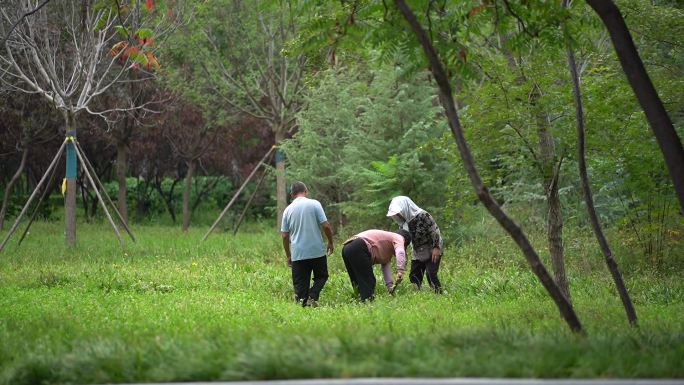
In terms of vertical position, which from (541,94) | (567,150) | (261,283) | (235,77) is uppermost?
(235,77)

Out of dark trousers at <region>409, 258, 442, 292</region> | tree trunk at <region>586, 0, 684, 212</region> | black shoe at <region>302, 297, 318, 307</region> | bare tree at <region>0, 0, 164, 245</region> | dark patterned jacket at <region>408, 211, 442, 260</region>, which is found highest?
bare tree at <region>0, 0, 164, 245</region>

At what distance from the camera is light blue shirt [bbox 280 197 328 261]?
471 inches

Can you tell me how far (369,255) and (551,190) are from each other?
9.69 feet

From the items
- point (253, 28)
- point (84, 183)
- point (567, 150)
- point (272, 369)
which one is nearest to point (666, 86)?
point (567, 150)

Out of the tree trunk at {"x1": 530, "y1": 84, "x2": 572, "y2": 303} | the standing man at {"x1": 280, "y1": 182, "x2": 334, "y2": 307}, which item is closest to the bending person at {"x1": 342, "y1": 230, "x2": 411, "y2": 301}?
A: the standing man at {"x1": 280, "y1": 182, "x2": 334, "y2": 307}

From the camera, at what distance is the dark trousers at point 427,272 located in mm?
12680

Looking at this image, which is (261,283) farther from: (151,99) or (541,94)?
(151,99)

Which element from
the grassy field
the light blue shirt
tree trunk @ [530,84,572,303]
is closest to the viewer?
the grassy field

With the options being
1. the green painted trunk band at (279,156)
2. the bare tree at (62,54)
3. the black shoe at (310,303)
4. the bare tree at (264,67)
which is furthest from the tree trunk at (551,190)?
the bare tree at (264,67)

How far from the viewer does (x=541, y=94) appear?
34.4ft

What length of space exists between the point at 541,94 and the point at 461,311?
289cm

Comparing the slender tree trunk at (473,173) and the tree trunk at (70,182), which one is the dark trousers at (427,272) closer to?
the slender tree trunk at (473,173)

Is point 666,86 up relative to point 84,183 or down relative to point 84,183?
up

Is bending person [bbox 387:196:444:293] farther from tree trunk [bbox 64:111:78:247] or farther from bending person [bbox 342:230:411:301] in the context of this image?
tree trunk [bbox 64:111:78:247]
